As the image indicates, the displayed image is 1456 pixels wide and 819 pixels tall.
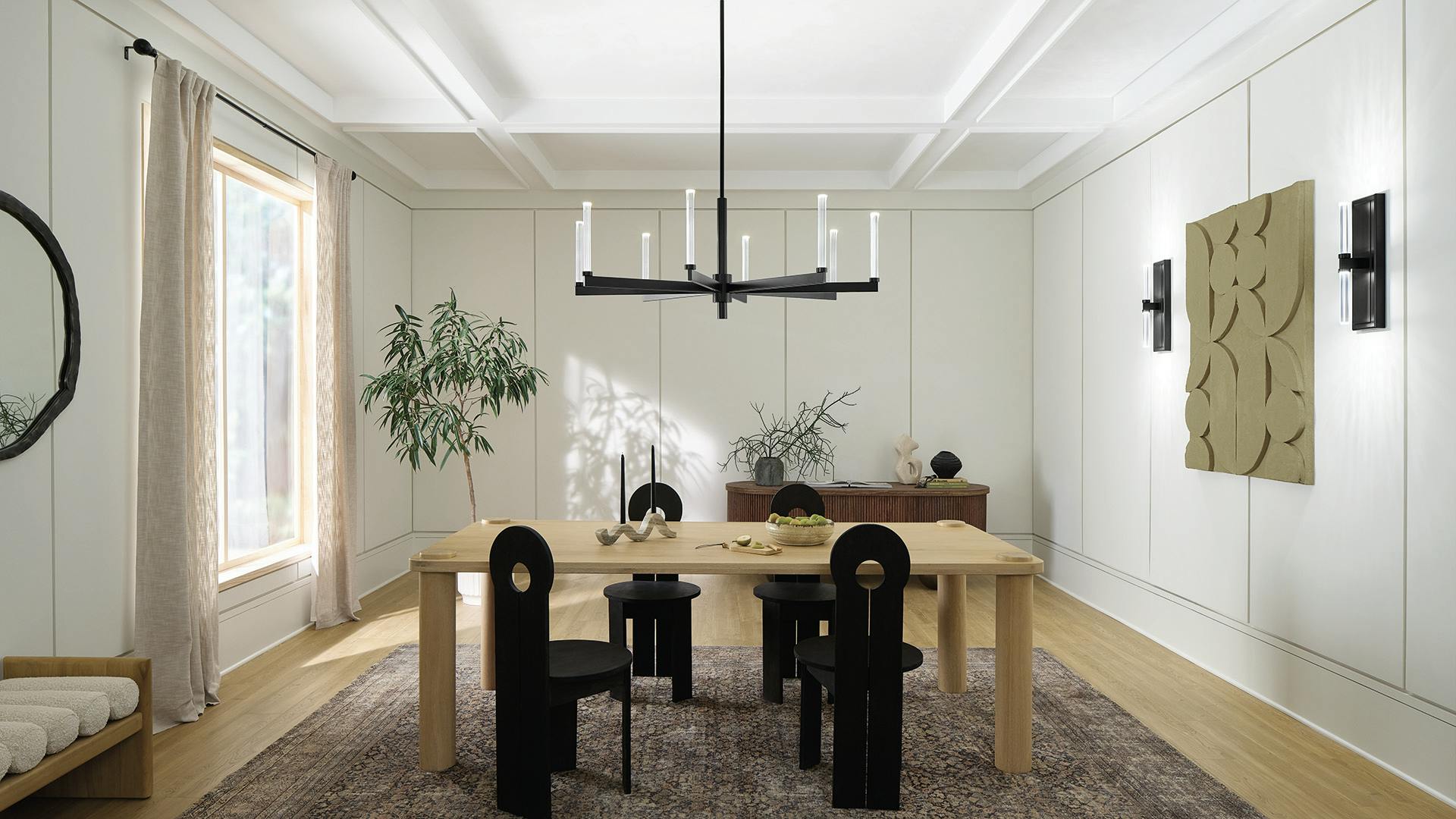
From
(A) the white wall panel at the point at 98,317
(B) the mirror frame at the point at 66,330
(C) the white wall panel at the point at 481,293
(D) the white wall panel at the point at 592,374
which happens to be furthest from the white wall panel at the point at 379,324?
(B) the mirror frame at the point at 66,330

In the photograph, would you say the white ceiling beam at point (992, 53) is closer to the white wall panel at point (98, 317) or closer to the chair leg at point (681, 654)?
the chair leg at point (681, 654)

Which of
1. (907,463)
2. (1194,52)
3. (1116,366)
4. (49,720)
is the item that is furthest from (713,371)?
(49,720)

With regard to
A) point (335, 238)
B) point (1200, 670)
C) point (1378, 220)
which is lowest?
point (1200, 670)

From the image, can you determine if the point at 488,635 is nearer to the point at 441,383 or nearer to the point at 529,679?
the point at 529,679

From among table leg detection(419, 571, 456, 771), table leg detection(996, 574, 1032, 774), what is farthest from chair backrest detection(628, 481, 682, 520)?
table leg detection(996, 574, 1032, 774)

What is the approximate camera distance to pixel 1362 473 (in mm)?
3293

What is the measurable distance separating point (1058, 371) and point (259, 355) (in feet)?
17.4

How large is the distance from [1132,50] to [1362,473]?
234cm

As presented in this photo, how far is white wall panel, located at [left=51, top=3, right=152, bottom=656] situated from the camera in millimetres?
3146

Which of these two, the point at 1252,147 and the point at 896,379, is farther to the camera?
the point at 896,379

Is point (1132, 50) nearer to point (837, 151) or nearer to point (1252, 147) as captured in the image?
point (1252, 147)

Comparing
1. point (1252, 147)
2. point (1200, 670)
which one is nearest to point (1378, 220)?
point (1252, 147)

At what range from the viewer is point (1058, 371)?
630cm

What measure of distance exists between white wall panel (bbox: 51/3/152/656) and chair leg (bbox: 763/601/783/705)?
2.67 metres
